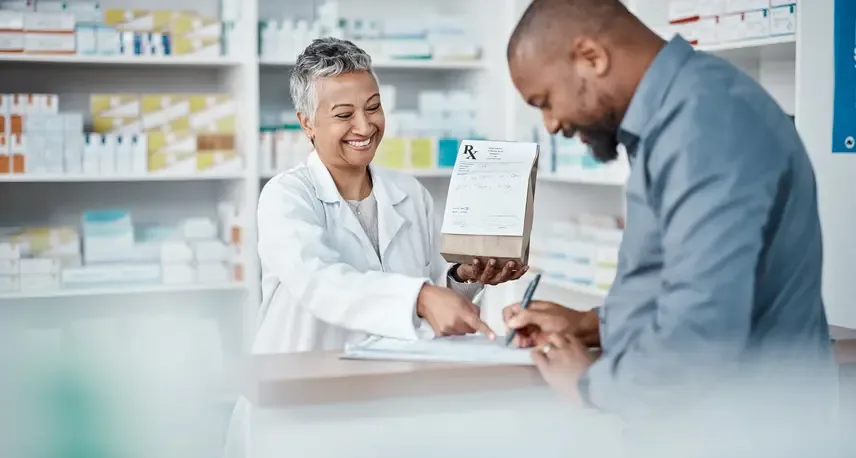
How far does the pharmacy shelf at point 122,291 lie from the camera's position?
3953mm

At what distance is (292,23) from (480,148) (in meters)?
2.76

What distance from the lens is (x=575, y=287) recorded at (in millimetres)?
4047

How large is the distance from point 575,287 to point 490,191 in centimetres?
253

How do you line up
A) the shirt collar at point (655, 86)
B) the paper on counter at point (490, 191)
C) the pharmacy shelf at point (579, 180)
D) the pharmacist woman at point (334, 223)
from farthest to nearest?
the pharmacy shelf at point (579, 180) < the pharmacist woman at point (334, 223) < the paper on counter at point (490, 191) < the shirt collar at point (655, 86)

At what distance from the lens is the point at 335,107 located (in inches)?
88.0

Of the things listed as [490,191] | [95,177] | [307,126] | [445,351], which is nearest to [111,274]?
[95,177]

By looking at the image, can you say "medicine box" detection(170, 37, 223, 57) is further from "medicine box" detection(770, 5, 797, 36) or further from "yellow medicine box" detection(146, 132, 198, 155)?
"medicine box" detection(770, 5, 797, 36)

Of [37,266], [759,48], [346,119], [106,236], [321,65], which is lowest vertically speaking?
[37,266]

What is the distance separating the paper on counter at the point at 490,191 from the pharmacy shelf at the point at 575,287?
7.56 ft

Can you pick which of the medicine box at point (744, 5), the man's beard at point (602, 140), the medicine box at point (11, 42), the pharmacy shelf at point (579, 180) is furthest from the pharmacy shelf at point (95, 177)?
the man's beard at point (602, 140)

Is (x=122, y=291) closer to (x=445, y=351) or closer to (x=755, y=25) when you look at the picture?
(x=755, y=25)

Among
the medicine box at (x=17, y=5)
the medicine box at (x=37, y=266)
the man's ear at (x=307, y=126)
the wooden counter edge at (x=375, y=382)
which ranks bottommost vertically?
the medicine box at (x=37, y=266)

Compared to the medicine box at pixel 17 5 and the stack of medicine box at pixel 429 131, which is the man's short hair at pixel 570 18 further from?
the medicine box at pixel 17 5

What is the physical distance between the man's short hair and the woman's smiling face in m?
1.05
